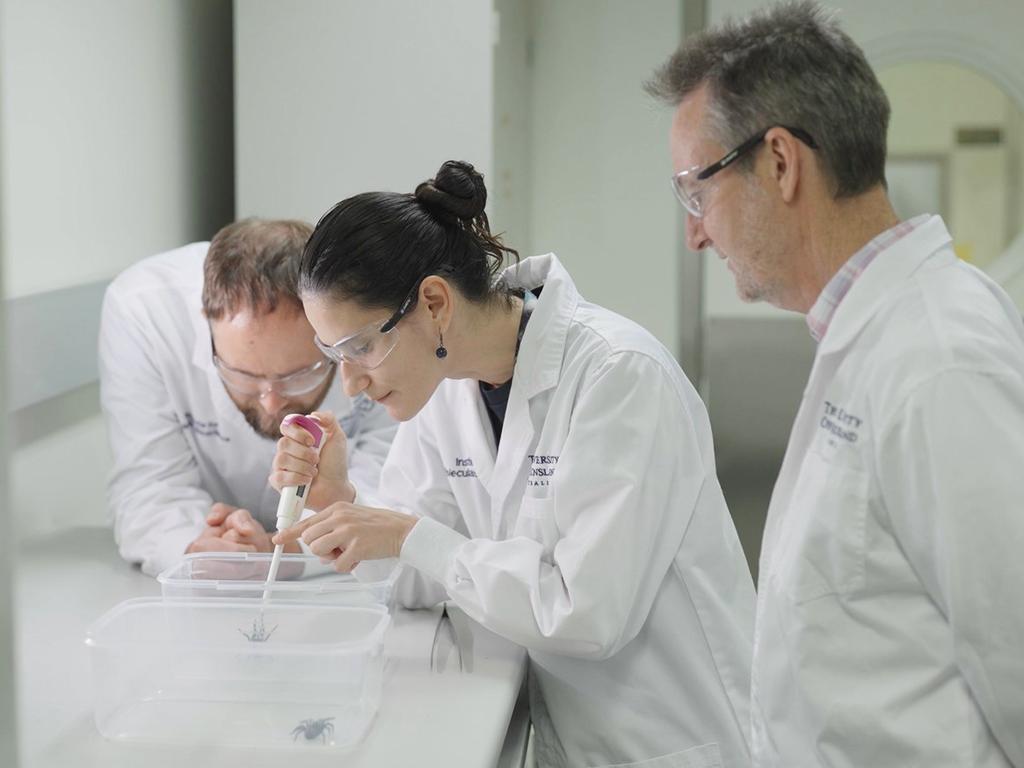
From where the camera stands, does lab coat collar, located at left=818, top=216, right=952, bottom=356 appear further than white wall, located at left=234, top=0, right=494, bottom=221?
No

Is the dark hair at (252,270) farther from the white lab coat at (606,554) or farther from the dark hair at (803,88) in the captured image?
the dark hair at (803,88)

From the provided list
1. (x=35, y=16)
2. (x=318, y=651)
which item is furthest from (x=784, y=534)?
(x=35, y=16)

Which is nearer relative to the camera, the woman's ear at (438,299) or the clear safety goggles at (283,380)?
the woman's ear at (438,299)

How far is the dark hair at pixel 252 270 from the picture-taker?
75.9 inches

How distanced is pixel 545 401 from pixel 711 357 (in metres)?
2.15

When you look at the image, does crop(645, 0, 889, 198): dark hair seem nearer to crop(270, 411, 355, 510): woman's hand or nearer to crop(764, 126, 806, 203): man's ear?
crop(764, 126, 806, 203): man's ear

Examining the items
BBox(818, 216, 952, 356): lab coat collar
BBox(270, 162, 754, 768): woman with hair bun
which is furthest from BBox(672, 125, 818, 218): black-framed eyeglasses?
BBox(270, 162, 754, 768): woman with hair bun

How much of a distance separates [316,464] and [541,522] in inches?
15.5

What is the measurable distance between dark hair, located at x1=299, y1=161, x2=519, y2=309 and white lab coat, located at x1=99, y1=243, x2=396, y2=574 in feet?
1.78

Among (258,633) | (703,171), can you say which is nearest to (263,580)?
(258,633)

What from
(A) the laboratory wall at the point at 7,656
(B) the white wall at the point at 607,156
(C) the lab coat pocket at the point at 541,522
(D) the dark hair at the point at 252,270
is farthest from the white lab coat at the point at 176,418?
(B) the white wall at the point at 607,156

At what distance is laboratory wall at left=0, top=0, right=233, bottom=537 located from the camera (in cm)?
220

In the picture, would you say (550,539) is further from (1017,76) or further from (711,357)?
(1017,76)

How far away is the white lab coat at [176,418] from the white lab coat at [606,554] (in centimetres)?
53
